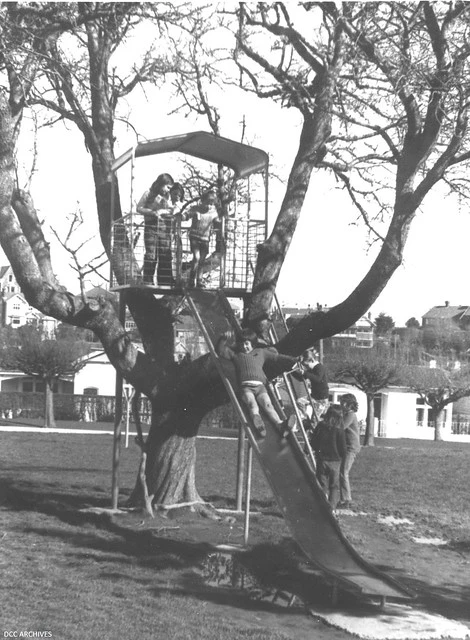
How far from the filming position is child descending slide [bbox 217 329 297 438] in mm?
11320

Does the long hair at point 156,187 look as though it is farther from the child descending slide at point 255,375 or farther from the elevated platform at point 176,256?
the child descending slide at point 255,375

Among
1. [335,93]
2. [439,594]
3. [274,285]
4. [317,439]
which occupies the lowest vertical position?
[439,594]

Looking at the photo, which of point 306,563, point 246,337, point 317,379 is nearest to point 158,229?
point 246,337

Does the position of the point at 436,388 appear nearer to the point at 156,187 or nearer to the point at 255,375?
the point at 156,187

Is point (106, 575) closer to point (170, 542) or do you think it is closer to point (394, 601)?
point (170, 542)

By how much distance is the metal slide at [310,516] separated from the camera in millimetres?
9438

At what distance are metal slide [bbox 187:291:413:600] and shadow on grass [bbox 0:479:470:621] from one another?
0.34 meters

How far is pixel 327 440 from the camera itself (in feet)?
44.0

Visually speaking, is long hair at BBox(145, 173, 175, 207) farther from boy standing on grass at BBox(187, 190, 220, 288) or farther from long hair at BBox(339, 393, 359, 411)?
long hair at BBox(339, 393, 359, 411)

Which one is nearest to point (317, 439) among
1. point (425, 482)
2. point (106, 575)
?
point (106, 575)

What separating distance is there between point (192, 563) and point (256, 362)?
237 cm

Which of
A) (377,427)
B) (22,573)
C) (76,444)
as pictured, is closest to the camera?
(22,573)

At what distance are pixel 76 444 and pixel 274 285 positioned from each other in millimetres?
15027

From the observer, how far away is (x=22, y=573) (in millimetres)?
9664
